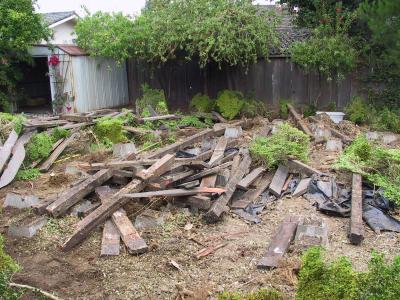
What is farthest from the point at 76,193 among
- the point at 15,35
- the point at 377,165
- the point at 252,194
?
the point at 15,35

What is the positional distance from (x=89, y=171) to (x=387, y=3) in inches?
241

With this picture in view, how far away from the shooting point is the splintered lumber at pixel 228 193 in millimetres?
6207

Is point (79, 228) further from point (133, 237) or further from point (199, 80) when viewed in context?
point (199, 80)

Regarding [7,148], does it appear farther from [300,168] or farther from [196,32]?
[196,32]

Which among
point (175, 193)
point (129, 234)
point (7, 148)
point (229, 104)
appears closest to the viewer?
point (129, 234)

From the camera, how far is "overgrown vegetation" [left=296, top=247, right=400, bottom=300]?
3.15m

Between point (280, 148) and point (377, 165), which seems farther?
point (280, 148)

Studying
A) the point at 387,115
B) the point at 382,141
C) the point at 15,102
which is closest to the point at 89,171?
the point at 382,141

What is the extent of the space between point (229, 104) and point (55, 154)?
622cm

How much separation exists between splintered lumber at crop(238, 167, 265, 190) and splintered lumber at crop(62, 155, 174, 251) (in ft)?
4.03

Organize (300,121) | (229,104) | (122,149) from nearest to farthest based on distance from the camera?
(122,149) < (300,121) < (229,104)

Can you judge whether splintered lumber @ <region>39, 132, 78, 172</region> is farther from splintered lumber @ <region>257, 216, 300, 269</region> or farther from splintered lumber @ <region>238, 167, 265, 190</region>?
splintered lumber @ <region>257, 216, 300, 269</region>

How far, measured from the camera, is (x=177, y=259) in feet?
17.4

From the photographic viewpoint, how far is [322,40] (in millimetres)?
13242
